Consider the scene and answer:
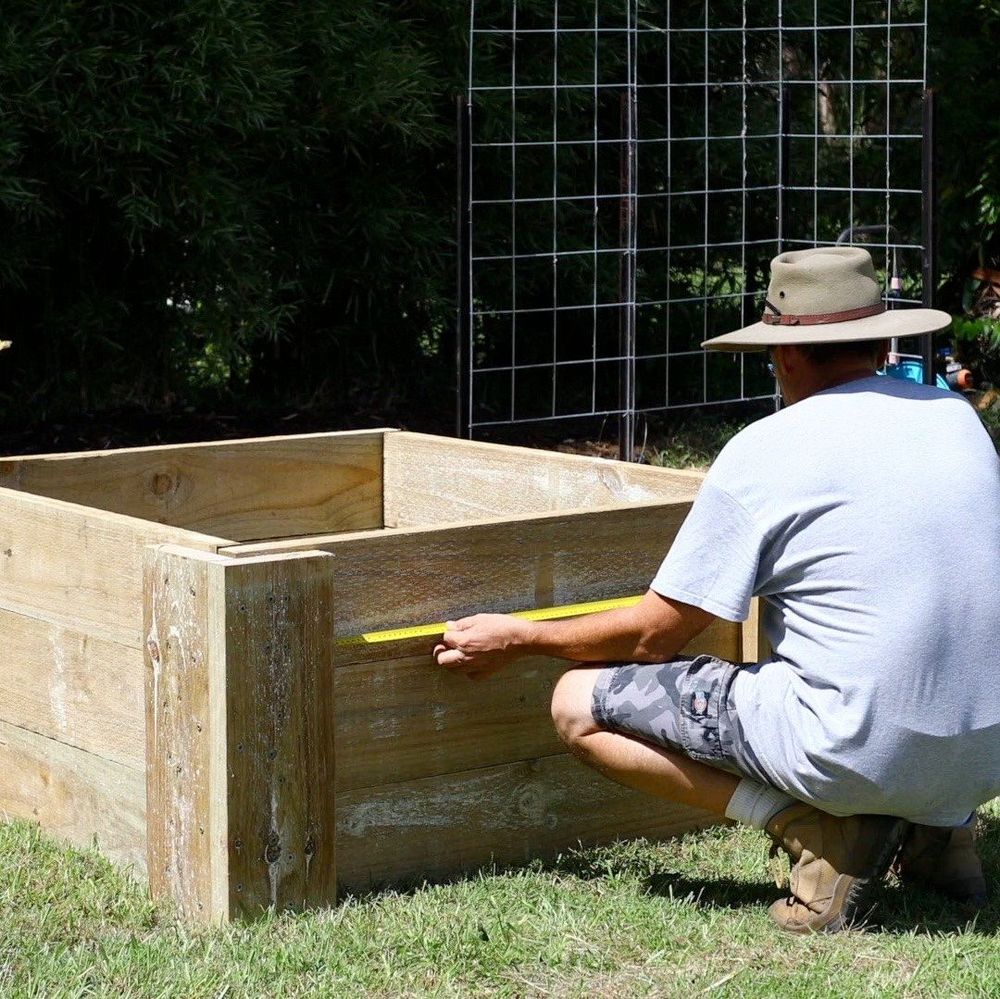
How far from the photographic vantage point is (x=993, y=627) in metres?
2.64

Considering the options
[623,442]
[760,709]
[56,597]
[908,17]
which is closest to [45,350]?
[623,442]

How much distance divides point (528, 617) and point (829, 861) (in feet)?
2.31

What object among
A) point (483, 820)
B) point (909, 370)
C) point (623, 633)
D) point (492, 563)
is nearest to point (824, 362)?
point (623, 633)

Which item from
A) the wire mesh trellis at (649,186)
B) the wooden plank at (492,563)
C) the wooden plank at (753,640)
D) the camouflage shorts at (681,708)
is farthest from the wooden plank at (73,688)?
the wire mesh trellis at (649,186)

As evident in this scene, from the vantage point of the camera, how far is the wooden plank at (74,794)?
2.94 metres

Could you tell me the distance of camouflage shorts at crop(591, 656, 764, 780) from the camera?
2785 millimetres

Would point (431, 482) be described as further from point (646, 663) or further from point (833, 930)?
point (833, 930)

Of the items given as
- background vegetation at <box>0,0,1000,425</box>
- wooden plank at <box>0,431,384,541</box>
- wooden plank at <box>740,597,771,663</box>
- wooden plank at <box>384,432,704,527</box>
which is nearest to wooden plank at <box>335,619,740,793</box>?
wooden plank at <box>740,597,771,663</box>

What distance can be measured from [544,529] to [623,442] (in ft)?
13.4

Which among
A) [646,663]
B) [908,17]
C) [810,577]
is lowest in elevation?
[646,663]

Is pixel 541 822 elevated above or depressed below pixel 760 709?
below

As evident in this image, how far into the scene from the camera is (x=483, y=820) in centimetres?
305

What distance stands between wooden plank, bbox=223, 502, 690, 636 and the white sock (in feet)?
1.75

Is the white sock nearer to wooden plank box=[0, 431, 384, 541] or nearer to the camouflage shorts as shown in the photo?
the camouflage shorts
